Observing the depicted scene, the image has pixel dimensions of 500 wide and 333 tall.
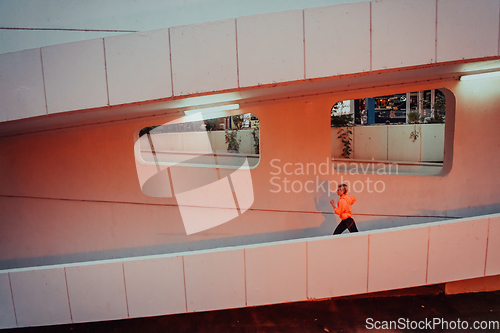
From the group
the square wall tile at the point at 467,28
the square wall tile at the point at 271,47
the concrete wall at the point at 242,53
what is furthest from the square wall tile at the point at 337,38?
the square wall tile at the point at 467,28

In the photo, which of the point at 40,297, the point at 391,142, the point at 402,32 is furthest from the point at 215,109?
the point at 391,142

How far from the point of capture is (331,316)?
5625mm

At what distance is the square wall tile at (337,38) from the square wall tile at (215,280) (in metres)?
3.31

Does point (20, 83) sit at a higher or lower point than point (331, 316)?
higher

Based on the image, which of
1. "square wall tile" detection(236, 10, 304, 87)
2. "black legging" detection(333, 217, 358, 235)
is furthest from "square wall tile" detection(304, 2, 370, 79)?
"black legging" detection(333, 217, 358, 235)

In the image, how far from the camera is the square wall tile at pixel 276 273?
4.94 m

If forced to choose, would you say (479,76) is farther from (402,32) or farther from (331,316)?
(331,316)

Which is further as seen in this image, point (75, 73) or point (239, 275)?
point (239, 275)

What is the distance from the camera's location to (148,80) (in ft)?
13.6

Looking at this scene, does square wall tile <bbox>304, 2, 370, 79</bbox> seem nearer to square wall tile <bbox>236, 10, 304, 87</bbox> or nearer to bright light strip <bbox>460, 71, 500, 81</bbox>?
square wall tile <bbox>236, 10, 304, 87</bbox>

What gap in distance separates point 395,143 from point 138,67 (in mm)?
10003

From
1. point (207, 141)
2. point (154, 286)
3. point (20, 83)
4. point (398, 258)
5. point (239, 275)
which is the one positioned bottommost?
point (154, 286)

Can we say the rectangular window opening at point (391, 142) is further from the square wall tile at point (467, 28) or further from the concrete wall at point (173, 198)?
the square wall tile at point (467, 28)

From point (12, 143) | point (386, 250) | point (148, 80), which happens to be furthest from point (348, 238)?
point (12, 143)
